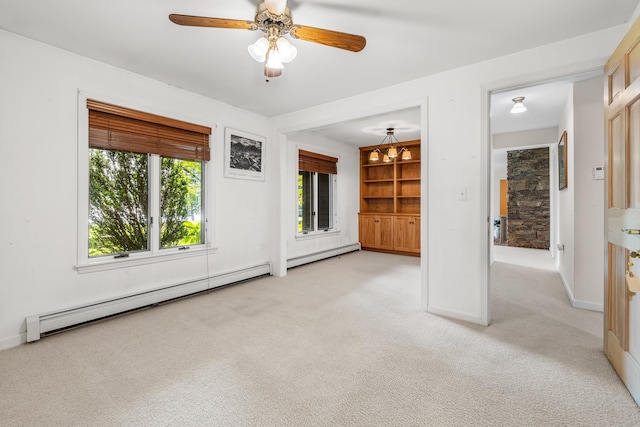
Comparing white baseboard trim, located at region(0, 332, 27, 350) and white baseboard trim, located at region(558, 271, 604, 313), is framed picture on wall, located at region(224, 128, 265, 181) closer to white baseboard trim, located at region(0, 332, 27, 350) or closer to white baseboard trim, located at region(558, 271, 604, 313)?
white baseboard trim, located at region(0, 332, 27, 350)

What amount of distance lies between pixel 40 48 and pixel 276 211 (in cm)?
304

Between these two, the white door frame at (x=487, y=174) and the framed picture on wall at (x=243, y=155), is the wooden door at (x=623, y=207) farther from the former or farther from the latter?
the framed picture on wall at (x=243, y=155)

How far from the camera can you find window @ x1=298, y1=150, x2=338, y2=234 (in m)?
5.59

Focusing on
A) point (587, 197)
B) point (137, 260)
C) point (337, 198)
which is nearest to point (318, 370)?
point (137, 260)

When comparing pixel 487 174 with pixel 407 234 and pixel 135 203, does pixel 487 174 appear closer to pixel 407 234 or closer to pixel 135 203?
pixel 135 203

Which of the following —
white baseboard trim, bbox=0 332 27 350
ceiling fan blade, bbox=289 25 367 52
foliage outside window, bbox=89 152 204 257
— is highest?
ceiling fan blade, bbox=289 25 367 52

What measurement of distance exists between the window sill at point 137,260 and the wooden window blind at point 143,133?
1.14m

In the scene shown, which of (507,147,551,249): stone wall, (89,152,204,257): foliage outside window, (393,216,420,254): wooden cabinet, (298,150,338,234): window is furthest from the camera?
(507,147,551,249): stone wall

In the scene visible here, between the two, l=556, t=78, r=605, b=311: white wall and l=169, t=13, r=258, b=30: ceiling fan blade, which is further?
l=556, t=78, r=605, b=311: white wall

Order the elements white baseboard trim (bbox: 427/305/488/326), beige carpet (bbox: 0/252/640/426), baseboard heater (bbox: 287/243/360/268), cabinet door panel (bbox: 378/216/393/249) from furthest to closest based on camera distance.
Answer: cabinet door panel (bbox: 378/216/393/249) → baseboard heater (bbox: 287/243/360/268) → white baseboard trim (bbox: 427/305/488/326) → beige carpet (bbox: 0/252/640/426)

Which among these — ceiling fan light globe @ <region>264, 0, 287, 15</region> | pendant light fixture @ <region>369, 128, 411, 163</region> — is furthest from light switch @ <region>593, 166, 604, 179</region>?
ceiling fan light globe @ <region>264, 0, 287, 15</region>

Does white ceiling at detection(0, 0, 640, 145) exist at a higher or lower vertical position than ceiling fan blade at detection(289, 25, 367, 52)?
higher

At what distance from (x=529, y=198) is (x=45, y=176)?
8782 millimetres

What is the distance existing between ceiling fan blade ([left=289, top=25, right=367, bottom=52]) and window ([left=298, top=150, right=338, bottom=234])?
11.5 feet
